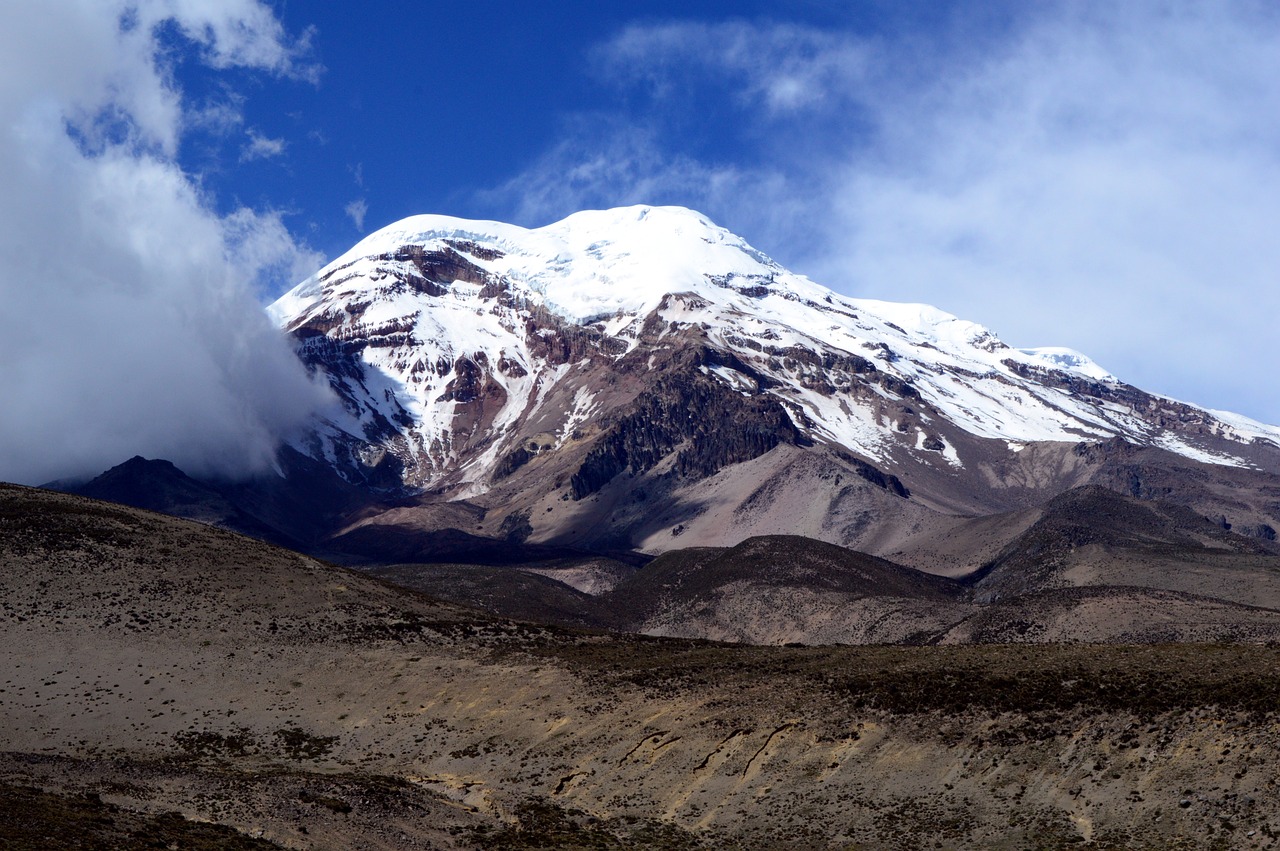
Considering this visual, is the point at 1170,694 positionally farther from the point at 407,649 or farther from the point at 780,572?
the point at 780,572

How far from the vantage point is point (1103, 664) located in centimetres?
6206

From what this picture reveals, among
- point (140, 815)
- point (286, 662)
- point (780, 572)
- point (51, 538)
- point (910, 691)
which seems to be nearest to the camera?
point (140, 815)

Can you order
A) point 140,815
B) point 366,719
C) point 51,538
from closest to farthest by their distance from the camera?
1. point 140,815
2. point 366,719
3. point 51,538

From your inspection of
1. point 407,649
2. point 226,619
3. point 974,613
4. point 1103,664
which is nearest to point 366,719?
point 407,649

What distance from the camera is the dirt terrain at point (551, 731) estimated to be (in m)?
50.6

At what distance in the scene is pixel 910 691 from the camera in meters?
62.0

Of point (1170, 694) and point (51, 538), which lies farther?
point (51, 538)

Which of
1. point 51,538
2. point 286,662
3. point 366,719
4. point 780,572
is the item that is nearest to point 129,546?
point 51,538

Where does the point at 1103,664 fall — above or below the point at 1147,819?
above

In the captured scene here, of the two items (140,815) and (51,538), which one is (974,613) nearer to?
(51,538)

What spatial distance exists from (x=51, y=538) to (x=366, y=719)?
102 feet

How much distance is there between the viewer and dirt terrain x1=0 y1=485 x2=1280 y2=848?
50.6 m

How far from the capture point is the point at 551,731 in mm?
65438

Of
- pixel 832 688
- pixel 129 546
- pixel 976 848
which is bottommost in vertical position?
pixel 976 848
